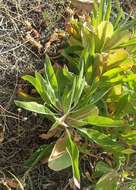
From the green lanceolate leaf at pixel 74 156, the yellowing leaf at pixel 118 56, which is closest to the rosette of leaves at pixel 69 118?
the green lanceolate leaf at pixel 74 156

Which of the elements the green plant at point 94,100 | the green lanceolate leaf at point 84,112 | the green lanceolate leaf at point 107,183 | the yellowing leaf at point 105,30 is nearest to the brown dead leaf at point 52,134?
the green plant at point 94,100

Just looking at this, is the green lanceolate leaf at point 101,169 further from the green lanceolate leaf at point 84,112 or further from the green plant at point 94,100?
the green lanceolate leaf at point 84,112

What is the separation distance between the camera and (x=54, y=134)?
1.94m

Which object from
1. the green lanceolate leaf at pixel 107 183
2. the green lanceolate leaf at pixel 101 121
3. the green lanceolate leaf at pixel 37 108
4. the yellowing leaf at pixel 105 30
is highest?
the yellowing leaf at pixel 105 30

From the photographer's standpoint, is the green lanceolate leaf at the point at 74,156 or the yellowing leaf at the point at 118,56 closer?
the green lanceolate leaf at the point at 74,156

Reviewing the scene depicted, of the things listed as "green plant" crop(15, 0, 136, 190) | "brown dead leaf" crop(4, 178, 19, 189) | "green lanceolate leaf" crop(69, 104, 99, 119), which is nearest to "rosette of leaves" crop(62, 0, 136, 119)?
"green plant" crop(15, 0, 136, 190)

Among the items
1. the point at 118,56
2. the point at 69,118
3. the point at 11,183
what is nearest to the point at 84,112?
the point at 69,118

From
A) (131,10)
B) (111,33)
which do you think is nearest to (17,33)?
(111,33)

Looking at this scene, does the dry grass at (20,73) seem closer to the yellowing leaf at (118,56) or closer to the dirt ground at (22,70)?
the dirt ground at (22,70)

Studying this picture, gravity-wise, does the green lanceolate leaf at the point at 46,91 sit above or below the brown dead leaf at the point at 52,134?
above

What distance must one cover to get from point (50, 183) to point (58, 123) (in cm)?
28

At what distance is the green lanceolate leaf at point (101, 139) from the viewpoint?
1.86m

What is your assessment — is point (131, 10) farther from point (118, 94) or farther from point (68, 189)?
point (68, 189)

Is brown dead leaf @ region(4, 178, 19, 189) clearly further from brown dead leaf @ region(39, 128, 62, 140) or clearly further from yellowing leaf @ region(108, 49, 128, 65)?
yellowing leaf @ region(108, 49, 128, 65)
